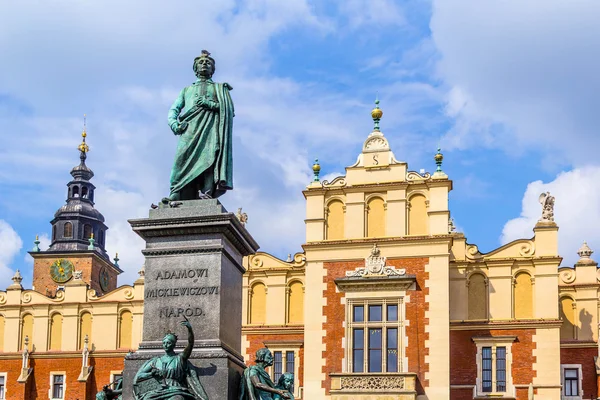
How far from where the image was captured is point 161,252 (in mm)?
11562

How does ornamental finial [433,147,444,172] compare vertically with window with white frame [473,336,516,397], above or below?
above

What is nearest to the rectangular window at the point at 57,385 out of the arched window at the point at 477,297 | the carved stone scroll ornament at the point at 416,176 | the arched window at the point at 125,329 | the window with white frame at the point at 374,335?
the arched window at the point at 125,329

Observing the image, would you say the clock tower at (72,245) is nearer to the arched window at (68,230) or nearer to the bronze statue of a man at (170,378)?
the arched window at (68,230)

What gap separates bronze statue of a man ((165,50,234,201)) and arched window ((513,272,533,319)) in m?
22.4

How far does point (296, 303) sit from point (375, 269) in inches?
177

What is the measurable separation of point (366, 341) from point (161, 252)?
20.7m

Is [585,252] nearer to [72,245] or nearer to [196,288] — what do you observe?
[196,288]

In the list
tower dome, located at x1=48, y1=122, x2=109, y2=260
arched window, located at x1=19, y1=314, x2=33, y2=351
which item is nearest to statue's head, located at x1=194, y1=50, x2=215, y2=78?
arched window, located at x1=19, y1=314, x2=33, y2=351

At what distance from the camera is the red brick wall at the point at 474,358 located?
32.0 m

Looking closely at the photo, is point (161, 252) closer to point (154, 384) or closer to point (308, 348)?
point (154, 384)

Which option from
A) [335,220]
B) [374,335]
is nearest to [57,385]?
[335,220]

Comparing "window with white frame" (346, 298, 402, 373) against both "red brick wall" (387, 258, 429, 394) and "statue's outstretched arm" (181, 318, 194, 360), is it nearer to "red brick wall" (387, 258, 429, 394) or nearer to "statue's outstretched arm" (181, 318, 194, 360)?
"red brick wall" (387, 258, 429, 394)

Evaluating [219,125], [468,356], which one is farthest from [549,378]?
[219,125]

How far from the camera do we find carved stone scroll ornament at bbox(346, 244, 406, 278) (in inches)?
1267
